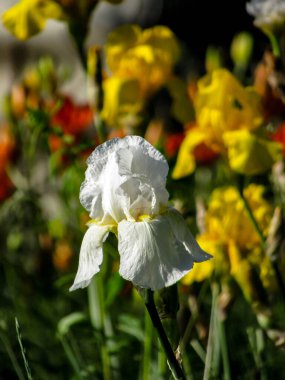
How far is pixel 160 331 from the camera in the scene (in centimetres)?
54

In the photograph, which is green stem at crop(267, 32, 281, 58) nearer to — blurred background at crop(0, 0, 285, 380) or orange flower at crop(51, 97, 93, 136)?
blurred background at crop(0, 0, 285, 380)

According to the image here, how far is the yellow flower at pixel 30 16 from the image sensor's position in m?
1.00

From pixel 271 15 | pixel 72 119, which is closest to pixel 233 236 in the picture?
pixel 271 15

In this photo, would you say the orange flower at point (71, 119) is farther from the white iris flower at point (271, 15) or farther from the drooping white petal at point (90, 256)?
the drooping white petal at point (90, 256)

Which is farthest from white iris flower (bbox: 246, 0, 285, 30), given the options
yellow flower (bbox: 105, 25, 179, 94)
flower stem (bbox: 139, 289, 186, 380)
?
flower stem (bbox: 139, 289, 186, 380)

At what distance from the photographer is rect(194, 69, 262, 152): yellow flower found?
0.95 m

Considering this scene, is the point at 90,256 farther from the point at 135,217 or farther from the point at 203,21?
the point at 203,21

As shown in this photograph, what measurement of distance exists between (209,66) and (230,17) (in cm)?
152

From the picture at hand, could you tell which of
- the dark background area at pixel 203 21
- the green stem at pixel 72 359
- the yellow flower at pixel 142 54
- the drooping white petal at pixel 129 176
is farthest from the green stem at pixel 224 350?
the dark background area at pixel 203 21

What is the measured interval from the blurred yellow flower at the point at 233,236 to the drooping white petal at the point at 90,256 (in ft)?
1.00

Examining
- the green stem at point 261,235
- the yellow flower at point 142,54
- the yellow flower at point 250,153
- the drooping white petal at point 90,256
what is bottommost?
the green stem at point 261,235

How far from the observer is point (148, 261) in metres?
0.54

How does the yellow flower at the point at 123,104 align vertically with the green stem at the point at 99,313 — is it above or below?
above

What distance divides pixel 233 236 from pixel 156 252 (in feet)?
1.24
